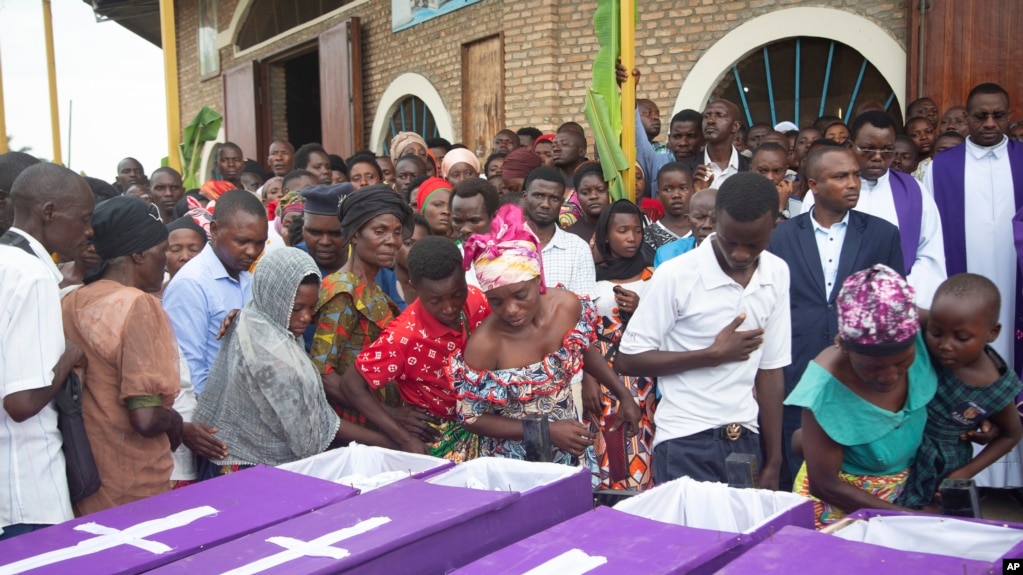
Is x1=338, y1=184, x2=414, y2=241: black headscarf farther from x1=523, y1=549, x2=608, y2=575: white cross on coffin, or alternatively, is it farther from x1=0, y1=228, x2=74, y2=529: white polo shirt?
x1=523, y1=549, x2=608, y2=575: white cross on coffin

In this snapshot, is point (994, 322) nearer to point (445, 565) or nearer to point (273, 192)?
point (445, 565)

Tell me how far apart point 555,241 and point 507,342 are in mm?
1565

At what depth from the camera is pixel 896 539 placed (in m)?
1.80

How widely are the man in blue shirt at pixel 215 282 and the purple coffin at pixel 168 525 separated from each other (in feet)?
3.47

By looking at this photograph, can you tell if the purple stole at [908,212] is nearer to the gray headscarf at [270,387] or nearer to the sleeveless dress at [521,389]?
the sleeveless dress at [521,389]

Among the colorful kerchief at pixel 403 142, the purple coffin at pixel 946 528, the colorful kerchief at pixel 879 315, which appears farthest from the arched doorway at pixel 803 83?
the purple coffin at pixel 946 528

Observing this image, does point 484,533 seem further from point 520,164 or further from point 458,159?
point 458,159

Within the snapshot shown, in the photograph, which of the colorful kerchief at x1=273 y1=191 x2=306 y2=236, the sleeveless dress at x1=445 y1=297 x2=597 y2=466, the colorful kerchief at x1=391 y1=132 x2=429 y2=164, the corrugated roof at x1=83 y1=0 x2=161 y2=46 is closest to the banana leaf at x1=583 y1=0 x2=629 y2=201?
the colorful kerchief at x1=273 y1=191 x2=306 y2=236

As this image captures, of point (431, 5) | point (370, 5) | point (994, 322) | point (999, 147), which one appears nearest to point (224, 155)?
point (431, 5)

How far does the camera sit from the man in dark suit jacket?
3.46 m

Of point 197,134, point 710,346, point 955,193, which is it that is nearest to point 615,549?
point 710,346

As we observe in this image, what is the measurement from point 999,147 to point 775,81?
3296 mm

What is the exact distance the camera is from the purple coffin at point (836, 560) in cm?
148

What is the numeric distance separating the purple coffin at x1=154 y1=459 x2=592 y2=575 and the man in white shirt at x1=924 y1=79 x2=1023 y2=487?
12.4 feet
